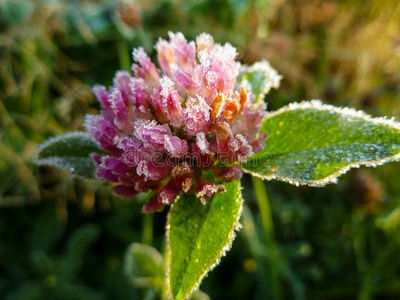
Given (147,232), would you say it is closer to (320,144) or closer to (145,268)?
(145,268)

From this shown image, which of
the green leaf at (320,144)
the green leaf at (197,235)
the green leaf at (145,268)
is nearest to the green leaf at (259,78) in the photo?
the green leaf at (320,144)

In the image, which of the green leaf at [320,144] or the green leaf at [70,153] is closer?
the green leaf at [320,144]

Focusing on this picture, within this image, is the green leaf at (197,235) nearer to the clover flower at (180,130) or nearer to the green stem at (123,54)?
the clover flower at (180,130)

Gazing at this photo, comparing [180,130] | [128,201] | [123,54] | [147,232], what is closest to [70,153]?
[180,130]

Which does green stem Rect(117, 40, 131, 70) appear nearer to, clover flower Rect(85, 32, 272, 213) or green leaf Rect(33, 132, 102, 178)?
green leaf Rect(33, 132, 102, 178)

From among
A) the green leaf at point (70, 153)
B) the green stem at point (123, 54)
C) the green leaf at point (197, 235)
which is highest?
the green stem at point (123, 54)

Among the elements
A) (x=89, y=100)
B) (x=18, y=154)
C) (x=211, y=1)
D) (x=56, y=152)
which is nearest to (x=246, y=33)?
(x=211, y=1)
